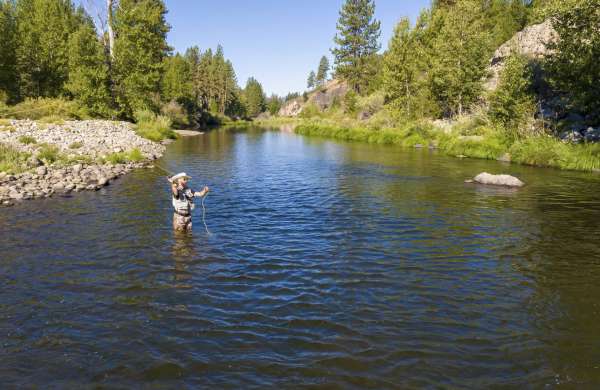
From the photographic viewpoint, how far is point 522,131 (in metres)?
36.2

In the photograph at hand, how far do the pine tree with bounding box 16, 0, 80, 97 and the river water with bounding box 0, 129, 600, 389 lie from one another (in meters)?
52.9

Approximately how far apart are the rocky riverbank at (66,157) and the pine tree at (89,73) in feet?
39.3

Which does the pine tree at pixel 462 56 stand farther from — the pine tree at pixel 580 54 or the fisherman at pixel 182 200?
the fisherman at pixel 182 200

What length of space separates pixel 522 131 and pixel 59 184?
34343 millimetres

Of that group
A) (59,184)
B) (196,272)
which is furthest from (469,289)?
(59,184)

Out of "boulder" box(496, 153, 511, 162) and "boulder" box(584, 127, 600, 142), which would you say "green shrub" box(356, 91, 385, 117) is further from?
"boulder" box(584, 127, 600, 142)

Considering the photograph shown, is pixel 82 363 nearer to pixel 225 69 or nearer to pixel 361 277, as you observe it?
pixel 361 277

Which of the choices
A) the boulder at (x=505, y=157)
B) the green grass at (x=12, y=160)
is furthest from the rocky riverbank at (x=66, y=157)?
the boulder at (x=505, y=157)

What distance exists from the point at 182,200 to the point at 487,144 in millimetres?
30289

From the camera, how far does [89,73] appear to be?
5497 centimetres

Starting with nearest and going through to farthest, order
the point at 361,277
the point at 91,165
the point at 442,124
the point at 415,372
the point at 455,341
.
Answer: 1. the point at 415,372
2. the point at 455,341
3. the point at 361,277
4. the point at 91,165
5. the point at 442,124

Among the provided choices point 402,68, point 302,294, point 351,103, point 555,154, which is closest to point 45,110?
point 402,68

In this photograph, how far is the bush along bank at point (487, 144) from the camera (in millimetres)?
29828

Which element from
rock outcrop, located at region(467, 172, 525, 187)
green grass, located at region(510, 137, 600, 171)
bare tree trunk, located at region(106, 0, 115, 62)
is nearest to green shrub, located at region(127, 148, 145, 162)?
rock outcrop, located at region(467, 172, 525, 187)
